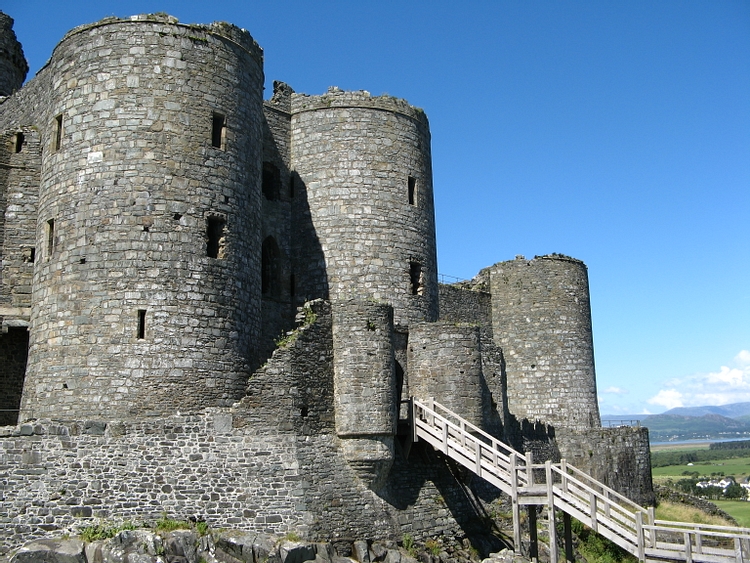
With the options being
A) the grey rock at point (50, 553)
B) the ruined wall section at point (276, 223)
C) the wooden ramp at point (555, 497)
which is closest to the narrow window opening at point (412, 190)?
the ruined wall section at point (276, 223)

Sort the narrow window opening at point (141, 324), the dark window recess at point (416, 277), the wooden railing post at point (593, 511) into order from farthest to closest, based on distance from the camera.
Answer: the dark window recess at point (416, 277) → the wooden railing post at point (593, 511) → the narrow window opening at point (141, 324)

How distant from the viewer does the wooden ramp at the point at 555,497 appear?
793 inches

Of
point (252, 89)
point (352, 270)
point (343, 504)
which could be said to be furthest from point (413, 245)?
point (343, 504)

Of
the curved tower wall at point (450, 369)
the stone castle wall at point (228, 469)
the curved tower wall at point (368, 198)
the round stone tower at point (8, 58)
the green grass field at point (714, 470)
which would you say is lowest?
the green grass field at point (714, 470)

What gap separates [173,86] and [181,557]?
38.6 feet

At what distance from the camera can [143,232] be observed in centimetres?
2094

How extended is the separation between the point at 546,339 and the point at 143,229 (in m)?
21.2

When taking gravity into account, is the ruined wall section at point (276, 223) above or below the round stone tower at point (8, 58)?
below

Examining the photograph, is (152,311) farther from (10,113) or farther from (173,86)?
(10,113)

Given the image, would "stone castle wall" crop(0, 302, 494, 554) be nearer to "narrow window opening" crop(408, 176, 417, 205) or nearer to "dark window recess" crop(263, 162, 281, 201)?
"dark window recess" crop(263, 162, 281, 201)

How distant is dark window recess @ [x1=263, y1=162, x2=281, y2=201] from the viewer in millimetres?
26828

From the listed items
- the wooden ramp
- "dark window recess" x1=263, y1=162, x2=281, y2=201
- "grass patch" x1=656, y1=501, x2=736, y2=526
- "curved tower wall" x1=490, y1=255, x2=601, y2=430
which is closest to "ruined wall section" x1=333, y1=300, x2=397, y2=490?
the wooden ramp

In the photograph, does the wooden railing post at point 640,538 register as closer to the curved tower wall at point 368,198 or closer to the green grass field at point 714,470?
the curved tower wall at point 368,198

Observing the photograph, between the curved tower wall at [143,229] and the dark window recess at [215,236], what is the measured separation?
0.03 metres
